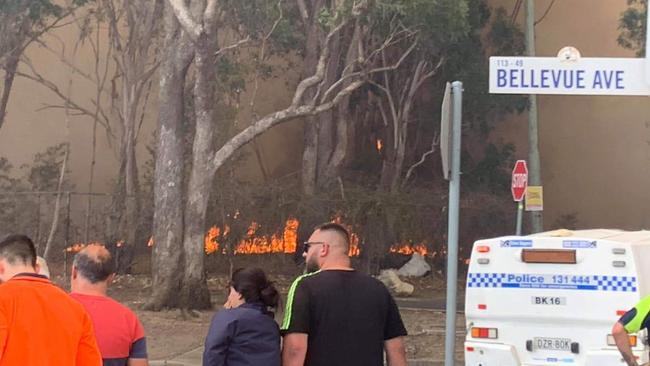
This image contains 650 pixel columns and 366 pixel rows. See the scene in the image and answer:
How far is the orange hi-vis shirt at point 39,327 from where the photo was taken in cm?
388

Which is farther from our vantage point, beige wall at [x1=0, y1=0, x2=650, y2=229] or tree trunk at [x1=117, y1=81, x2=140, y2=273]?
beige wall at [x1=0, y1=0, x2=650, y2=229]

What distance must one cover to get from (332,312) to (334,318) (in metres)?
0.03

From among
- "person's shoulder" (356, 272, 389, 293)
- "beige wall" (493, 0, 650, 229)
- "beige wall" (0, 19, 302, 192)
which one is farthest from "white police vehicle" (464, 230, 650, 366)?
"beige wall" (493, 0, 650, 229)

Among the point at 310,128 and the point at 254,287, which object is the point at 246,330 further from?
the point at 310,128

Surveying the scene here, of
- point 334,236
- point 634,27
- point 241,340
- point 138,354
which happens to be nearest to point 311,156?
point 634,27

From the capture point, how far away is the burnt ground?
14344mm

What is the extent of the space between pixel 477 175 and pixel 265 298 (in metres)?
23.4

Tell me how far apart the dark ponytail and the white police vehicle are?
4.76 metres

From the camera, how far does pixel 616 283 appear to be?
29.1ft

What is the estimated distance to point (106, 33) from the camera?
2719 centimetres

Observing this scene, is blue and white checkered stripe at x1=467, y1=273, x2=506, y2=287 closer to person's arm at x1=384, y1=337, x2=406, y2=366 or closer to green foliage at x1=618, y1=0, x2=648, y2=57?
person's arm at x1=384, y1=337, x2=406, y2=366

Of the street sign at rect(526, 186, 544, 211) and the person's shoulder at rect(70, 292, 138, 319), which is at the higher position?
the street sign at rect(526, 186, 544, 211)

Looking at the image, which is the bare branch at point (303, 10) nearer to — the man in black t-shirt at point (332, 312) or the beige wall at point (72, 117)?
the beige wall at point (72, 117)

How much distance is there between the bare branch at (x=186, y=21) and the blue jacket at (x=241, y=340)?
11.7m
